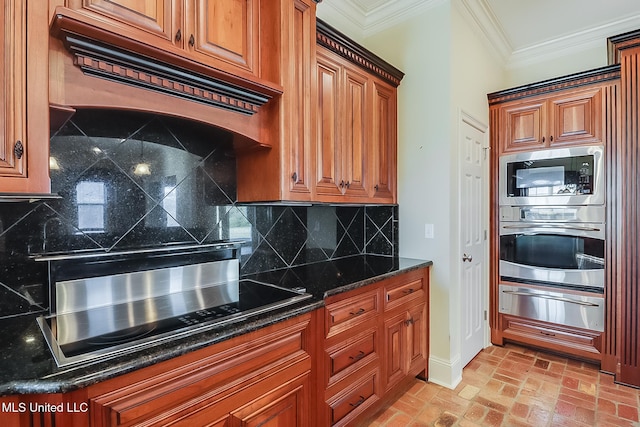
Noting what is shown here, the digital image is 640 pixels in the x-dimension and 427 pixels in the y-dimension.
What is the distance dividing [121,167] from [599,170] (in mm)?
3405

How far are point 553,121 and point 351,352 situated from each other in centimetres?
269

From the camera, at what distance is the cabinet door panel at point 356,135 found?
2.19 m

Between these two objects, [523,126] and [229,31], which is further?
[523,126]

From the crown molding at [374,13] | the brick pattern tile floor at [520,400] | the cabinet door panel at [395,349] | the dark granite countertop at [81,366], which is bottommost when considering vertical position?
the brick pattern tile floor at [520,400]

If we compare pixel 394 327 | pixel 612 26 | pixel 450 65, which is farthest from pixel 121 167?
pixel 612 26

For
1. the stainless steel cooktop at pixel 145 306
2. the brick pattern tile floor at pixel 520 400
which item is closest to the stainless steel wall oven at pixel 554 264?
the brick pattern tile floor at pixel 520 400

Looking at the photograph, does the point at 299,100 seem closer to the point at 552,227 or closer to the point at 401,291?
the point at 401,291

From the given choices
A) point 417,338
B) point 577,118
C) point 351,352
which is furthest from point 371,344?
point 577,118

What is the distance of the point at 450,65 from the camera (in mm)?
2428

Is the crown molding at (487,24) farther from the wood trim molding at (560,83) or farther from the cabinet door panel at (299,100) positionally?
the cabinet door panel at (299,100)

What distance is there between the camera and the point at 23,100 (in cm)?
98

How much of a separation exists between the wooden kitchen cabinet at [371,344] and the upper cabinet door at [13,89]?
4.40 feet

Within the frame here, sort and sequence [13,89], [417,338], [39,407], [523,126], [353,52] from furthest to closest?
[523,126] < [417,338] < [353,52] < [13,89] < [39,407]

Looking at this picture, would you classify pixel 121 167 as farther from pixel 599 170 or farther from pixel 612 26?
pixel 612 26
